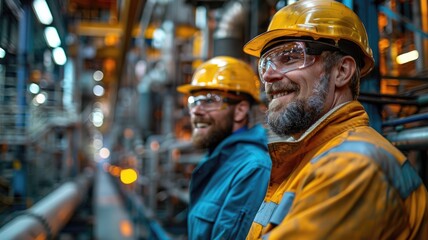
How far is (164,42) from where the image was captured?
10.6 metres

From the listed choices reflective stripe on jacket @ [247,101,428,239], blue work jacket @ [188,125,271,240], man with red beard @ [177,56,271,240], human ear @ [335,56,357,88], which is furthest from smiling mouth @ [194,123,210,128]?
reflective stripe on jacket @ [247,101,428,239]

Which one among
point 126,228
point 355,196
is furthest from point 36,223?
point 126,228

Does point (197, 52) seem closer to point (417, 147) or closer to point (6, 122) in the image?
point (6, 122)

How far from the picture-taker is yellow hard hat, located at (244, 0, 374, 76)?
172 cm

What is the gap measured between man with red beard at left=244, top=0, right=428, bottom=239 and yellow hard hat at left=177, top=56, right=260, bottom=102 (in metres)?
1.22

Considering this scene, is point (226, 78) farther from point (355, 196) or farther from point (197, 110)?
point (355, 196)

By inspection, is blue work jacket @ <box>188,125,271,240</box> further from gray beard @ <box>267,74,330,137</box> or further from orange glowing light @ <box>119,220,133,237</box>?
orange glowing light @ <box>119,220,133,237</box>

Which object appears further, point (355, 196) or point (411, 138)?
point (411, 138)

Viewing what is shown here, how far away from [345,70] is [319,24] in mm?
219

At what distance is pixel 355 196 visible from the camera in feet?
3.93

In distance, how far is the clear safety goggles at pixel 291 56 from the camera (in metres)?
1.73

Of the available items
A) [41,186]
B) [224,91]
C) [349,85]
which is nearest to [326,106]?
[349,85]

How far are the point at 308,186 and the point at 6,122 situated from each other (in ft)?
26.8

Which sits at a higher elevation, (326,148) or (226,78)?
(226,78)
